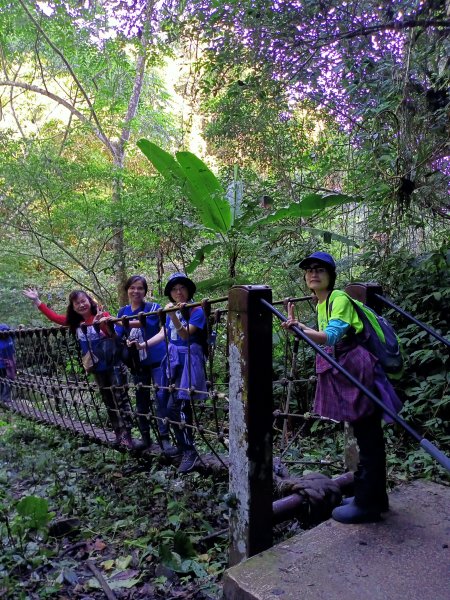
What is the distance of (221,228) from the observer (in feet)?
Answer: 17.0

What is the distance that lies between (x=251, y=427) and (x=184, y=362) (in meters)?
1.00

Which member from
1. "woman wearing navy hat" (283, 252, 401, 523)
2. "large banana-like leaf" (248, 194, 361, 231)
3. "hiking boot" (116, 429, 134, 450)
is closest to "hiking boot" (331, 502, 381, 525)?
"woman wearing navy hat" (283, 252, 401, 523)

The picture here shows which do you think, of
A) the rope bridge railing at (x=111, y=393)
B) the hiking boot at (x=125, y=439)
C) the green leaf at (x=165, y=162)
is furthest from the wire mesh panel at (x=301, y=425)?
the green leaf at (x=165, y=162)

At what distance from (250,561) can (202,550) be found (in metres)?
0.77

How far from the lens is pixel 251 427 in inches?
81.6

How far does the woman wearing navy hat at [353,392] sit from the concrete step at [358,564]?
4.4 inches

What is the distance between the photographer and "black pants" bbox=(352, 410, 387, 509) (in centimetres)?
221

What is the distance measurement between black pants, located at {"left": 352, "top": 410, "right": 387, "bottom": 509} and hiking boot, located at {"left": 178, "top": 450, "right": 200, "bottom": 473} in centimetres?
117

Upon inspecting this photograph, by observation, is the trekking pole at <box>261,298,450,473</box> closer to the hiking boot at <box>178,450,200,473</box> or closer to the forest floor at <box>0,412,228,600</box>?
the forest floor at <box>0,412,228,600</box>

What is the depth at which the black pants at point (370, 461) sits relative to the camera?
2211mm

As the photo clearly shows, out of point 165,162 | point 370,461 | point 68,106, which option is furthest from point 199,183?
point 68,106

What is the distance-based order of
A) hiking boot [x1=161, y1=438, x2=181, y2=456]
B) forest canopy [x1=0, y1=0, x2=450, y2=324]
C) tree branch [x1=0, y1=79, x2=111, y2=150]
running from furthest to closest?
tree branch [x1=0, y1=79, x2=111, y2=150] < forest canopy [x1=0, y1=0, x2=450, y2=324] < hiking boot [x1=161, y1=438, x2=181, y2=456]

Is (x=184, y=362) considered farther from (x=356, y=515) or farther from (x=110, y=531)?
(x=356, y=515)

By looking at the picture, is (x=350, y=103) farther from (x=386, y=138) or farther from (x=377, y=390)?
(x=377, y=390)
